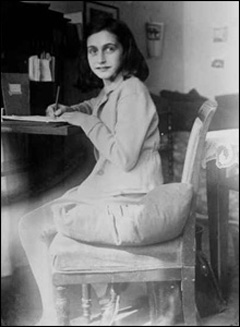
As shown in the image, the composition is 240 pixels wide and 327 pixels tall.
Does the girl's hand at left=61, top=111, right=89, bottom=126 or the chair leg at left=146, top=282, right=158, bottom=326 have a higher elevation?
the girl's hand at left=61, top=111, right=89, bottom=126

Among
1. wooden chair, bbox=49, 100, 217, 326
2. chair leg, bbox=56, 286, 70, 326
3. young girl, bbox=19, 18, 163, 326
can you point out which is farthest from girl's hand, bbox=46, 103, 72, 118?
chair leg, bbox=56, 286, 70, 326

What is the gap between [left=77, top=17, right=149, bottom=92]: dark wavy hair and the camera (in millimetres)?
950

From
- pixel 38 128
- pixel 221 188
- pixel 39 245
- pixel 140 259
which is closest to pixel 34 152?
pixel 38 128

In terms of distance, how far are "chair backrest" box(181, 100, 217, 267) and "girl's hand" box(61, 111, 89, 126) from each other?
222 mm

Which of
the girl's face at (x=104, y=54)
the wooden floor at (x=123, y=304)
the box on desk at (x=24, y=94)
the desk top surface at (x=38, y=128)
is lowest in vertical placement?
the wooden floor at (x=123, y=304)

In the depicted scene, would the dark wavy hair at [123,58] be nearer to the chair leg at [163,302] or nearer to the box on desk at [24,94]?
the box on desk at [24,94]

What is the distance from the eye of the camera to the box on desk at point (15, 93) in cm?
96

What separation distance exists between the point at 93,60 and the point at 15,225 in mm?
346

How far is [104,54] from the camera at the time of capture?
95 cm

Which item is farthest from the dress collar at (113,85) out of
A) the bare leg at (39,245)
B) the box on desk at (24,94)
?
the bare leg at (39,245)

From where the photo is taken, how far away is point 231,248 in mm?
1427

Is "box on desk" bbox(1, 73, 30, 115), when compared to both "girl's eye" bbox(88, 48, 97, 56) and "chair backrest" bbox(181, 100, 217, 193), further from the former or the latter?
"chair backrest" bbox(181, 100, 217, 193)

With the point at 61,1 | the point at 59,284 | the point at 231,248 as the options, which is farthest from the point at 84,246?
the point at 231,248

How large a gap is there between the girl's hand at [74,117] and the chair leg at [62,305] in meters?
0.31
